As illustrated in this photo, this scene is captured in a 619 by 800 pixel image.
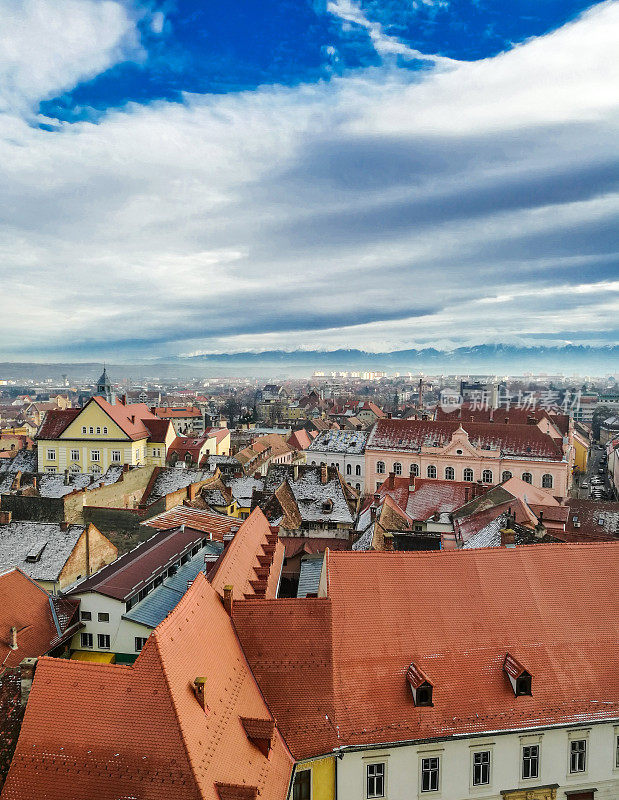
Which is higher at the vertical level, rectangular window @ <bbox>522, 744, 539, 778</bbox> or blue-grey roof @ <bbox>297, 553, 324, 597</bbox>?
blue-grey roof @ <bbox>297, 553, 324, 597</bbox>

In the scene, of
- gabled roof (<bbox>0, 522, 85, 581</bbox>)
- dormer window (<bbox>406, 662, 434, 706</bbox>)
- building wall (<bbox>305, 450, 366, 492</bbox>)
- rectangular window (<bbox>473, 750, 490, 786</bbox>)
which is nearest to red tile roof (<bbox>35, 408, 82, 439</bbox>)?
building wall (<bbox>305, 450, 366, 492</bbox>)

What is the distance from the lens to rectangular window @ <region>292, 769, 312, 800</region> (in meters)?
19.7

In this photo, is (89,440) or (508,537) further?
(89,440)

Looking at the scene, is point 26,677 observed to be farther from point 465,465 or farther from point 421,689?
point 465,465

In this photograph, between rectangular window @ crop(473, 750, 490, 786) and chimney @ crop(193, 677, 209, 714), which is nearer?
chimney @ crop(193, 677, 209, 714)

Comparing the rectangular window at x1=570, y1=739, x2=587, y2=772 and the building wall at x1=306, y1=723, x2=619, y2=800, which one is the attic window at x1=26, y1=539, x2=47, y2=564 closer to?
the building wall at x1=306, y1=723, x2=619, y2=800

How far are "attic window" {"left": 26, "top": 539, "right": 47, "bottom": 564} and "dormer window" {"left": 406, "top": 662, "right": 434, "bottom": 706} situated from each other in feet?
94.7

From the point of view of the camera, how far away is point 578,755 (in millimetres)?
21641

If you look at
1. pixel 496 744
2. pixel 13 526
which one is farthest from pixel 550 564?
pixel 13 526

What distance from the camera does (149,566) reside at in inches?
1378

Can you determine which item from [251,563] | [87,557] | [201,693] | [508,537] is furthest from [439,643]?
[87,557]

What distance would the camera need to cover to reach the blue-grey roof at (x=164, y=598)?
31406mm

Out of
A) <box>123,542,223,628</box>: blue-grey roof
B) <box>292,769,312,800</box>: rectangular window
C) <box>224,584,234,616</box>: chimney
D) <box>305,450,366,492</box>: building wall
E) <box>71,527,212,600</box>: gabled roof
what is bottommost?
<box>305,450,366,492</box>: building wall

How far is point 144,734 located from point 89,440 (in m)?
75.3
